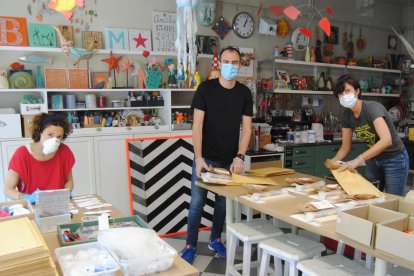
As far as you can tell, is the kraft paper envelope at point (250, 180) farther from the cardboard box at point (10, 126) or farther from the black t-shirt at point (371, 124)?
the cardboard box at point (10, 126)

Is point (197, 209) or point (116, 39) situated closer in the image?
point (197, 209)

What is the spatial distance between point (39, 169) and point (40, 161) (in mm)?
49

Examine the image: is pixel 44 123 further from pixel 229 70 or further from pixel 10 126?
pixel 10 126

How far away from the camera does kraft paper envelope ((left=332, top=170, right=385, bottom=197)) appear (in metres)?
1.90

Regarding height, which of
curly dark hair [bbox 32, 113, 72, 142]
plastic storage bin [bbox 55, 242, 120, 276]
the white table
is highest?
curly dark hair [bbox 32, 113, 72, 142]

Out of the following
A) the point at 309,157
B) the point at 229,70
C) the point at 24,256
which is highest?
the point at 229,70

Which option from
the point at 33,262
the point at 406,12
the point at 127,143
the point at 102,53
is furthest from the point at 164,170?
the point at 406,12

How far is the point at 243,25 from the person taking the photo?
468 cm

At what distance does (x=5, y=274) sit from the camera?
3.12ft

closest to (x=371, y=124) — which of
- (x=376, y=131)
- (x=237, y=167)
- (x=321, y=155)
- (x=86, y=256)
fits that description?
(x=376, y=131)

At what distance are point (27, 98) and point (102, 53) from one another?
2.98 ft

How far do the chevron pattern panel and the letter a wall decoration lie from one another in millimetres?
1132

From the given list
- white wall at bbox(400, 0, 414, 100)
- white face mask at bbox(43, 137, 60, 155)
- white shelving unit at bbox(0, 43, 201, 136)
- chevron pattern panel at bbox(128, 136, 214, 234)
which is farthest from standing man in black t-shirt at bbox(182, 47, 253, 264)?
white wall at bbox(400, 0, 414, 100)

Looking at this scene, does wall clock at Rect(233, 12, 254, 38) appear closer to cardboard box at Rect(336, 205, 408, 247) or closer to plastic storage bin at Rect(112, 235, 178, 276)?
cardboard box at Rect(336, 205, 408, 247)
